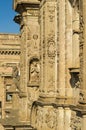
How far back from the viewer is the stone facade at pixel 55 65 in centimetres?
1092

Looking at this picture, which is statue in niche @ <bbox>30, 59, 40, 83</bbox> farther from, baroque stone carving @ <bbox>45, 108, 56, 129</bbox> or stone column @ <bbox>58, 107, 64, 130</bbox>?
stone column @ <bbox>58, 107, 64, 130</bbox>

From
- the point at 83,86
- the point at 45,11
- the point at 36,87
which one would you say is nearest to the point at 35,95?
the point at 36,87

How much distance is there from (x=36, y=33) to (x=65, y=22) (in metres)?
7.75

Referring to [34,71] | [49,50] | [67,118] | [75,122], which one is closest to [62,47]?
[49,50]

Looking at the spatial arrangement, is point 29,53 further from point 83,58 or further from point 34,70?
point 83,58

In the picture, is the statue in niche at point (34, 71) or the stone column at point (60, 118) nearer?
the stone column at point (60, 118)

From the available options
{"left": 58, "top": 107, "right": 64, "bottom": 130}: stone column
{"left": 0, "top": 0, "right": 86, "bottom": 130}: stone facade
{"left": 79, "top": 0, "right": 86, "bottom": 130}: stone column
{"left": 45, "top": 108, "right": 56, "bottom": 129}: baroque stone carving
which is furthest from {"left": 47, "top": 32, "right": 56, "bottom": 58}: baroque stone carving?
{"left": 79, "top": 0, "right": 86, "bottom": 130}: stone column

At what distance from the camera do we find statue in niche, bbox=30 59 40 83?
20797 mm

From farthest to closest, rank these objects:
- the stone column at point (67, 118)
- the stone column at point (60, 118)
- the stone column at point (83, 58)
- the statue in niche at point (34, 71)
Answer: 1. the statue in niche at point (34, 71)
2. the stone column at point (60, 118)
3. the stone column at point (67, 118)
4. the stone column at point (83, 58)

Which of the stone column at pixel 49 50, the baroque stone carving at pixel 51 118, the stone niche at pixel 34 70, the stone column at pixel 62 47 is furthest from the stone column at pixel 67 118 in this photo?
the stone niche at pixel 34 70

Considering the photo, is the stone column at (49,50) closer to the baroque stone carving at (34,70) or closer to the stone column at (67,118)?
the stone column at (67,118)

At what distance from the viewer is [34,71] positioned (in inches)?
822

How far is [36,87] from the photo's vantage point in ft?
67.4

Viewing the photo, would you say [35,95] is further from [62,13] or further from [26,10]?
[62,13]
